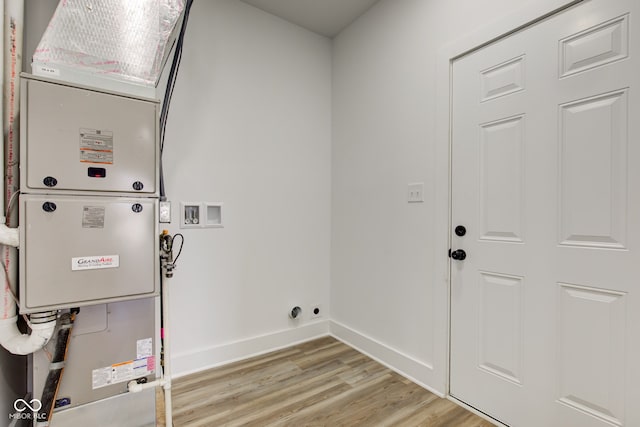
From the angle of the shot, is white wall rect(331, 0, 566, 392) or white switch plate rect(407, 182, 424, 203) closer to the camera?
white wall rect(331, 0, 566, 392)

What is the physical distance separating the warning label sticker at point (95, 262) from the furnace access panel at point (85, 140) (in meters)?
0.28

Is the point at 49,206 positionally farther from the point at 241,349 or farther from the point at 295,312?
the point at 295,312

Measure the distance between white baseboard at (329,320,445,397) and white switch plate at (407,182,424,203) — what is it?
1.09 metres

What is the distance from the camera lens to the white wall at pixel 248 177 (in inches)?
85.0

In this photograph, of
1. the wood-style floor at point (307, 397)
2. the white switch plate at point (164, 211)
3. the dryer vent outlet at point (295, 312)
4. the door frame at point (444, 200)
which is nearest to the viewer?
the white switch plate at point (164, 211)

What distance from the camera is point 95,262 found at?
48.9 inches

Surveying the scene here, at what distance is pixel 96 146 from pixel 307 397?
178 cm

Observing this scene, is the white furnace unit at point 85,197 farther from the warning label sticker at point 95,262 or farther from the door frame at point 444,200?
the door frame at point 444,200

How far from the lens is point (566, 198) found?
4.61 ft

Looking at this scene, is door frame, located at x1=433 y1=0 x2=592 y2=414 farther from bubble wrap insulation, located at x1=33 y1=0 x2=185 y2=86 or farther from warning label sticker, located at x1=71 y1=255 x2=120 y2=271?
warning label sticker, located at x1=71 y1=255 x2=120 y2=271

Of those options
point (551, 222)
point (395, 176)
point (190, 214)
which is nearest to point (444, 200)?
point (395, 176)

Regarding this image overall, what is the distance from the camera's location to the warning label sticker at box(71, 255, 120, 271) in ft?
3.96

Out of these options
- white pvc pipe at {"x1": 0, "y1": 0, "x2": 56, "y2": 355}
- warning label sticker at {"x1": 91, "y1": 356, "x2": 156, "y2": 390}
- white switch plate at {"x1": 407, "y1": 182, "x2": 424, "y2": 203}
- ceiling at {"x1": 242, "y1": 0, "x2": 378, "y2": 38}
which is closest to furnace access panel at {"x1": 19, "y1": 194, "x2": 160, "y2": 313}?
white pvc pipe at {"x1": 0, "y1": 0, "x2": 56, "y2": 355}

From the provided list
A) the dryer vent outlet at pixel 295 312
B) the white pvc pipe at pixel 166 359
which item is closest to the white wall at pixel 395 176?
the dryer vent outlet at pixel 295 312
